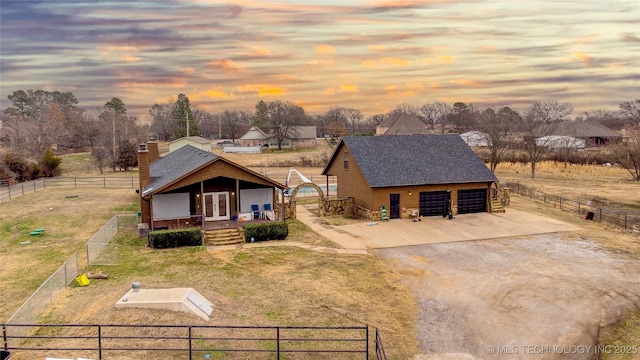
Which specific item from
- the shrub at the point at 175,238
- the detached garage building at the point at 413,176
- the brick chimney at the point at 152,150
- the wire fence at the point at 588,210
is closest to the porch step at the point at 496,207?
the detached garage building at the point at 413,176

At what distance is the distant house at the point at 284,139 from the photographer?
3814 inches

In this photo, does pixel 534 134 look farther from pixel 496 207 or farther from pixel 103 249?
pixel 103 249

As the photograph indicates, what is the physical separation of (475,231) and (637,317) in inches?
450

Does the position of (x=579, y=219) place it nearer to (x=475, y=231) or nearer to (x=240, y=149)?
(x=475, y=231)

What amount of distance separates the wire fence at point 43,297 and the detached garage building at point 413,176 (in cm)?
1762

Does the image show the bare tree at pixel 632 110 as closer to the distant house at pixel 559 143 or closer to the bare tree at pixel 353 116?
the distant house at pixel 559 143

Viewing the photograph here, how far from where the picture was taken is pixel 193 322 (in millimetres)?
13500

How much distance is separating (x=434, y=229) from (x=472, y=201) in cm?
601

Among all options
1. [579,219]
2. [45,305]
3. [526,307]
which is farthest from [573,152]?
[45,305]

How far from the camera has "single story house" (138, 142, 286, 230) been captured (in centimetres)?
2438

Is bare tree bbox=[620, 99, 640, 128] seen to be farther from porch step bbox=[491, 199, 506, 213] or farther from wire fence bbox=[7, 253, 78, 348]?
wire fence bbox=[7, 253, 78, 348]

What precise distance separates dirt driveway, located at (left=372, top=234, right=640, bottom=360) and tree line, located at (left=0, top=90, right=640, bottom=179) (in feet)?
113

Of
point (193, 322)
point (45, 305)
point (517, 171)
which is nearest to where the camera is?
point (193, 322)

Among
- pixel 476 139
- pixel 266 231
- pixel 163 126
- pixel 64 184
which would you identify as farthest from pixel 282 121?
pixel 266 231
